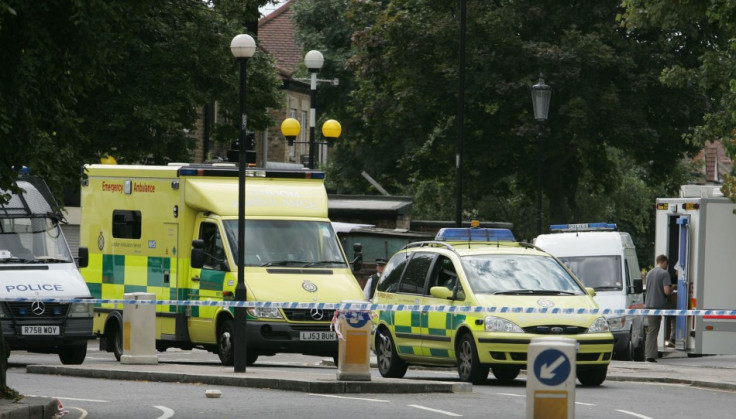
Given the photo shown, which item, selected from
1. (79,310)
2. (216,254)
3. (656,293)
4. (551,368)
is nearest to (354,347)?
(216,254)

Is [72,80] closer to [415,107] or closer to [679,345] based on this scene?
[679,345]

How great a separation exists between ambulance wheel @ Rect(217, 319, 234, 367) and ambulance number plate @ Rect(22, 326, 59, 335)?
2252mm

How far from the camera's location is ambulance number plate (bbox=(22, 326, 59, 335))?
22219 mm

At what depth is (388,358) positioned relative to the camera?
2127 cm

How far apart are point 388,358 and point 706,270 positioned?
8.95 meters

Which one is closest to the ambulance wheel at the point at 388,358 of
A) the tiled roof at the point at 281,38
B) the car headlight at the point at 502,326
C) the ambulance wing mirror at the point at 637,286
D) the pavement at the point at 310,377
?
the pavement at the point at 310,377

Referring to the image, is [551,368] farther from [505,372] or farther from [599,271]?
[599,271]

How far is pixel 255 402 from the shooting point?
645 inches

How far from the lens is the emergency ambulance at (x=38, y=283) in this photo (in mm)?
22219

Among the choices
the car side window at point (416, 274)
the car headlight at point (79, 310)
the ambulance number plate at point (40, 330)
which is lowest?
the ambulance number plate at point (40, 330)

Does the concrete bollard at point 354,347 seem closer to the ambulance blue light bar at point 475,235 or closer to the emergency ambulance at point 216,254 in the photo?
the ambulance blue light bar at point 475,235

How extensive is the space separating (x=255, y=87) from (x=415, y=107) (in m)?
7.52

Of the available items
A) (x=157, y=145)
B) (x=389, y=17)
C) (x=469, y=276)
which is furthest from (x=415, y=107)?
(x=469, y=276)

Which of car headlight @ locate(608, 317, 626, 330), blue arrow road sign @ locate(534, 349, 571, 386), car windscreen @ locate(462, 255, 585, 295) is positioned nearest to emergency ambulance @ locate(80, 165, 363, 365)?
car windscreen @ locate(462, 255, 585, 295)
